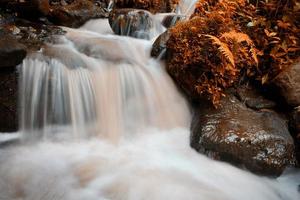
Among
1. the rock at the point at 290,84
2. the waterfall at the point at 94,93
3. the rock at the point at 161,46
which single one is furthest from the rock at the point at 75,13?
the rock at the point at 290,84

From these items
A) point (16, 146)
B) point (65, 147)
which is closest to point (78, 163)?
point (65, 147)

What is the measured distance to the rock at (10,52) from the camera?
4567mm

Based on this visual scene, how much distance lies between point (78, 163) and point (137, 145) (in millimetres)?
1004

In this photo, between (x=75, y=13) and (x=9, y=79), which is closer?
(x=9, y=79)

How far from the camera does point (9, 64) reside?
4707mm

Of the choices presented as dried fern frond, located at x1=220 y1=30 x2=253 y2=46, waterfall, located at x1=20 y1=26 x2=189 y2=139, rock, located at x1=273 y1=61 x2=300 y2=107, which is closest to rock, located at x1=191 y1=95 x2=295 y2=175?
rock, located at x1=273 y1=61 x2=300 y2=107

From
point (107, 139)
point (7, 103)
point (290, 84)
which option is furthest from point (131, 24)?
point (290, 84)

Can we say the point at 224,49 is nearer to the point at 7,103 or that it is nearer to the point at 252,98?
the point at 252,98

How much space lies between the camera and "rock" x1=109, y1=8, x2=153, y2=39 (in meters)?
7.36

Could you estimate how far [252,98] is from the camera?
5.46 meters

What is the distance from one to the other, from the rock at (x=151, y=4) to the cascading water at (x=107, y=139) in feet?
8.85

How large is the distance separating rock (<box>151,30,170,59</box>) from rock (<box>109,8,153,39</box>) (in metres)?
1.15

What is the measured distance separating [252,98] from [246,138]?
39.7 inches

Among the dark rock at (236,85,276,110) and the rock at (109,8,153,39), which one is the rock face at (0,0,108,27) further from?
the dark rock at (236,85,276,110)
